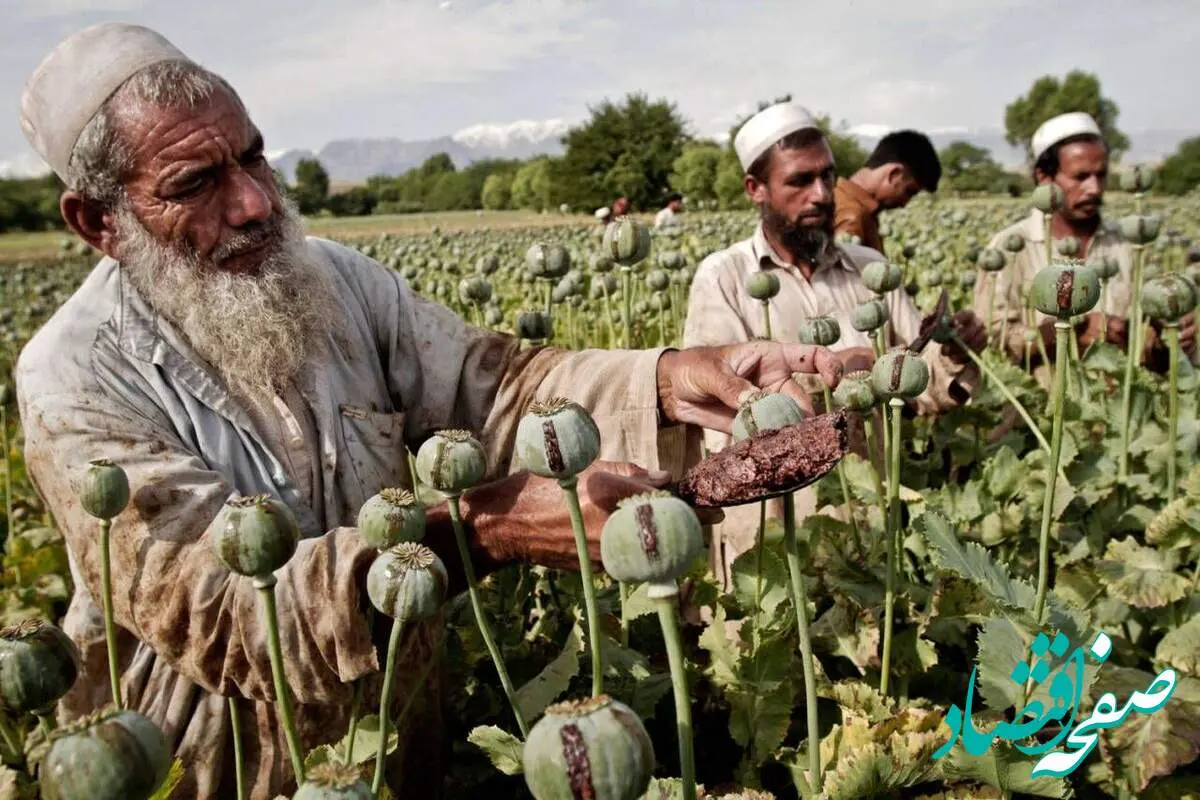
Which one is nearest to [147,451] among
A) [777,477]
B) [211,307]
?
[211,307]

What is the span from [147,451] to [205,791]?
2.57ft

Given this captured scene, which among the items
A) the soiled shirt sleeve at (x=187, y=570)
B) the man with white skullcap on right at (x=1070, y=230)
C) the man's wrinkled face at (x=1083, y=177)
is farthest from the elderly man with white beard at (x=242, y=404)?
the man's wrinkled face at (x=1083, y=177)

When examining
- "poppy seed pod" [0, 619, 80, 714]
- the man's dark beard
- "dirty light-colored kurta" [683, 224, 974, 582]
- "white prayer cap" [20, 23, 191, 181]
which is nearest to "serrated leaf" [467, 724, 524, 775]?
"poppy seed pod" [0, 619, 80, 714]

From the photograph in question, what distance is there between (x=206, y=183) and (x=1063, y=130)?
14.3 feet

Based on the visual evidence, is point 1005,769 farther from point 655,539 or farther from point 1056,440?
point 655,539

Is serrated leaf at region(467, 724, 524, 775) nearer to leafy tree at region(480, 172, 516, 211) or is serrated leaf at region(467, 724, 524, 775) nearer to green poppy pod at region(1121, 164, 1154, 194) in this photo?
green poppy pod at region(1121, 164, 1154, 194)

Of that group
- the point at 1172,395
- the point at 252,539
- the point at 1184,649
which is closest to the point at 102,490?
the point at 252,539

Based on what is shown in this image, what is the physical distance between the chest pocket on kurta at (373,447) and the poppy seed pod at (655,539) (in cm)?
→ 137

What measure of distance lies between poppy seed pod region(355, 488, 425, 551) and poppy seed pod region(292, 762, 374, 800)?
22.7 inches

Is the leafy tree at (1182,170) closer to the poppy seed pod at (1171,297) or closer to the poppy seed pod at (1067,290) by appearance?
the poppy seed pod at (1171,297)

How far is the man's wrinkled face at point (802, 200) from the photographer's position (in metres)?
3.75

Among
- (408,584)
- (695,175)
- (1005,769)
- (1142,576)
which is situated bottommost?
(1005,769)

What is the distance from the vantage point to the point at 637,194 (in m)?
39.8

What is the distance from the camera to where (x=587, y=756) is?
0.84 m
